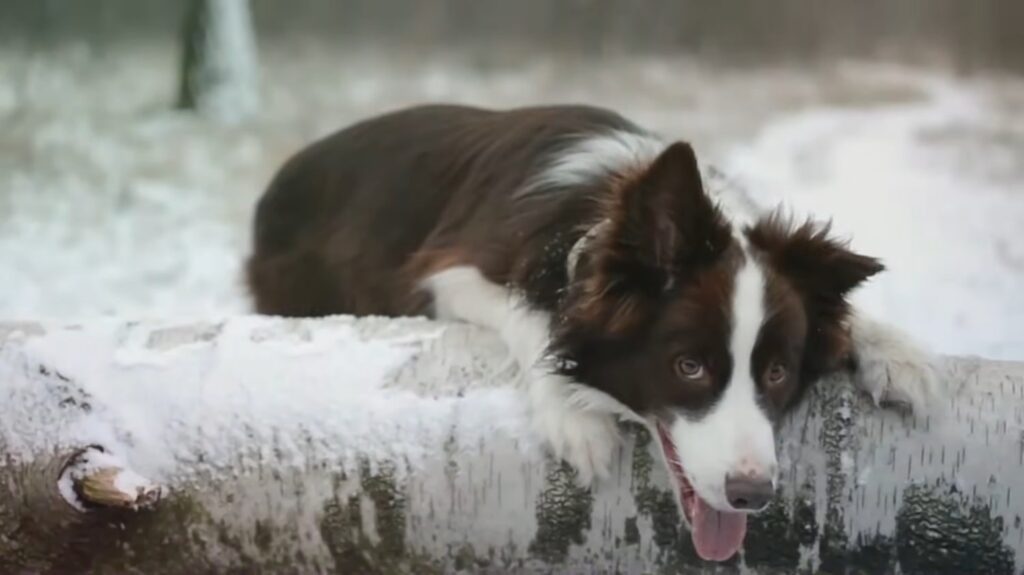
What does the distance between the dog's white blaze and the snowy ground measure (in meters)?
1.42

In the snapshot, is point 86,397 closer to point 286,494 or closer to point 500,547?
point 286,494

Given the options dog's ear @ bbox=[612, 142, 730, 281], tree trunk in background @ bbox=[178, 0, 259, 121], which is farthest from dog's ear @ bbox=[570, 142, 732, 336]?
tree trunk in background @ bbox=[178, 0, 259, 121]

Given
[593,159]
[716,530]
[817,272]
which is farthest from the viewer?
[593,159]

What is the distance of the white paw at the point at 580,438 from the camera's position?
1.58 m

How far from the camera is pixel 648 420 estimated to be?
5.28 feet

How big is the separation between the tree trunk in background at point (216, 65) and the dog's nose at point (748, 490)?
118 inches

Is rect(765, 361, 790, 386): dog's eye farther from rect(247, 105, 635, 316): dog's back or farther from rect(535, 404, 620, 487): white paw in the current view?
Result: rect(247, 105, 635, 316): dog's back

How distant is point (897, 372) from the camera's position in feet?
5.34

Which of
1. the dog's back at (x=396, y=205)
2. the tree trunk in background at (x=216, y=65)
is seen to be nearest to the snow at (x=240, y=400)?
the dog's back at (x=396, y=205)

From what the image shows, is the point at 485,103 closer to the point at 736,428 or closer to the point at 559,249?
the point at 559,249

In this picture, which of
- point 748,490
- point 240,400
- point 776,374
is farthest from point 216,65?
point 748,490

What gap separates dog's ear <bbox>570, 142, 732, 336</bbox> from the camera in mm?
1552

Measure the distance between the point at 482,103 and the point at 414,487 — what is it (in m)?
2.74

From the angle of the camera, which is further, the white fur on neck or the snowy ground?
the snowy ground
